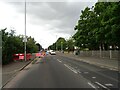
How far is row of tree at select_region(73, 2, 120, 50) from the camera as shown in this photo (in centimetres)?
3016

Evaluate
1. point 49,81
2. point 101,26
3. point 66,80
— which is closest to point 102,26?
point 101,26

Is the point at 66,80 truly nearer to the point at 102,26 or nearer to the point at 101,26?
the point at 102,26

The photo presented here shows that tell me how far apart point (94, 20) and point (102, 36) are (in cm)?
1559

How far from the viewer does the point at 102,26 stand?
35906 millimetres

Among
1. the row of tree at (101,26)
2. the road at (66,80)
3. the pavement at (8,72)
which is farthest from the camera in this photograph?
the row of tree at (101,26)

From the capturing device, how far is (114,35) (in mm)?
31828

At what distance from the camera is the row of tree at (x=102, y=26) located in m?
30.2

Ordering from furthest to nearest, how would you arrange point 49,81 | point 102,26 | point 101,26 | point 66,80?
1. point 101,26
2. point 102,26
3. point 66,80
4. point 49,81

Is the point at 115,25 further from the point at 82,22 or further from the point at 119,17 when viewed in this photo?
the point at 82,22

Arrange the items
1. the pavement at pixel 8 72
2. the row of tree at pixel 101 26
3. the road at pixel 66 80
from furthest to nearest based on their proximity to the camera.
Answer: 1. the row of tree at pixel 101 26
2. the pavement at pixel 8 72
3. the road at pixel 66 80

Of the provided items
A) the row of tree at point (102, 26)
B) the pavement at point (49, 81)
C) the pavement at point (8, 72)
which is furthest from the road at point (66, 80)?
the row of tree at point (102, 26)

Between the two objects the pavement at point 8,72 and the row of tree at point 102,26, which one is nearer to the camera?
the pavement at point 8,72

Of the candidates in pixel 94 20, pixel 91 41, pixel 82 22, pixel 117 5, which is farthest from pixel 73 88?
pixel 82 22

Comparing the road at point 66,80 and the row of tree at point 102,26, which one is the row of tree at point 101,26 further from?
the road at point 66,80
